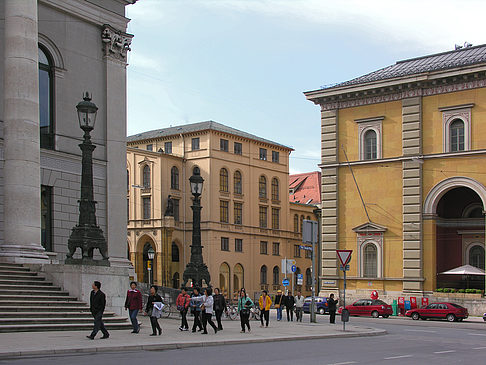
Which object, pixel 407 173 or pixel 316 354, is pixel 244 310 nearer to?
pixel 316 354

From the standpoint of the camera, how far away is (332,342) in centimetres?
2336

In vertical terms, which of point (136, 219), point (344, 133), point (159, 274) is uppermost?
point (344, 133)

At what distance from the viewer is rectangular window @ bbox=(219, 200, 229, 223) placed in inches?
3342

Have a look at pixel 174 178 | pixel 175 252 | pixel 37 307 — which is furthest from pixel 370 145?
pixel 174 178

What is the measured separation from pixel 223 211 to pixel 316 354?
67063 millimetres

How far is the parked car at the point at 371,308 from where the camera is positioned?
153 feet

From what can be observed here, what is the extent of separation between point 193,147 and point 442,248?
1603 inches

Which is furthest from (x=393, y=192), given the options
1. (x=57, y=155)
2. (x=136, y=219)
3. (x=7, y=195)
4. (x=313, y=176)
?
(x=313, y=176)

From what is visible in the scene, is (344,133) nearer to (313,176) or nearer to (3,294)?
(3,294)

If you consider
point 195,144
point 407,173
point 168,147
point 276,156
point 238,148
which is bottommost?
point 407,173

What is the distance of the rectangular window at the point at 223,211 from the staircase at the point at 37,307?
59.7 m

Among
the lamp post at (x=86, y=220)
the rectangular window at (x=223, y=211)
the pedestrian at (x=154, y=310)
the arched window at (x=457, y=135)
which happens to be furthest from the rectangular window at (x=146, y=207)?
the pedestrian at (x=154, y=310)

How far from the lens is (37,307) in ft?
73.1

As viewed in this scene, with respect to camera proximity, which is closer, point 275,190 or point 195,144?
point 195,144
